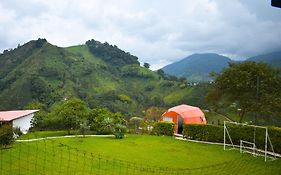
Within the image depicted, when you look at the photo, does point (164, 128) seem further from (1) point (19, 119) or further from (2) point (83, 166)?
(2) point (83, 166)

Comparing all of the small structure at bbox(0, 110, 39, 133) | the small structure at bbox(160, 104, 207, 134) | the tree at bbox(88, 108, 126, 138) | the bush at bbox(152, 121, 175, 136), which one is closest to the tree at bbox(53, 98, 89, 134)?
the tree at bbox(88, 108, 126, 138)

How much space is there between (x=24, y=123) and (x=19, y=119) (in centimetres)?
89

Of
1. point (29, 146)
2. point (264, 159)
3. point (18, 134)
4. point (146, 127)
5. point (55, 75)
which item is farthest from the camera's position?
point (55, 75)

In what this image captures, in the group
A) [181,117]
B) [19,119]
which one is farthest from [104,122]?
[19,119]

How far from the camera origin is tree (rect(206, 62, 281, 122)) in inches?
902

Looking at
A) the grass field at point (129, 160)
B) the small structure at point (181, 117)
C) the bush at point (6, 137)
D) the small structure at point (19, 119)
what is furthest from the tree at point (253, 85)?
the small structure at point (19, 119)

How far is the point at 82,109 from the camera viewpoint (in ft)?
83.8

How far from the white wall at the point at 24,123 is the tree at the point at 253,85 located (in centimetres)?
1579

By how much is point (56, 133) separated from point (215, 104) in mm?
13155

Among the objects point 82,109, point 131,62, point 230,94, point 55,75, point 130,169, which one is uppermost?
point 131,62

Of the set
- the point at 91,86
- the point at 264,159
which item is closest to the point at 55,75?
the point at 91,86

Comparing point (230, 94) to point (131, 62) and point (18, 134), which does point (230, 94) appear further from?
point (131, 62)

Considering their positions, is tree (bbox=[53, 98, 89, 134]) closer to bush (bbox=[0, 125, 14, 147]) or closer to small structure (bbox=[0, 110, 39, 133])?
small structure (bbox=[0, 110, 39, 133])

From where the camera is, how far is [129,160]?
15.0m
